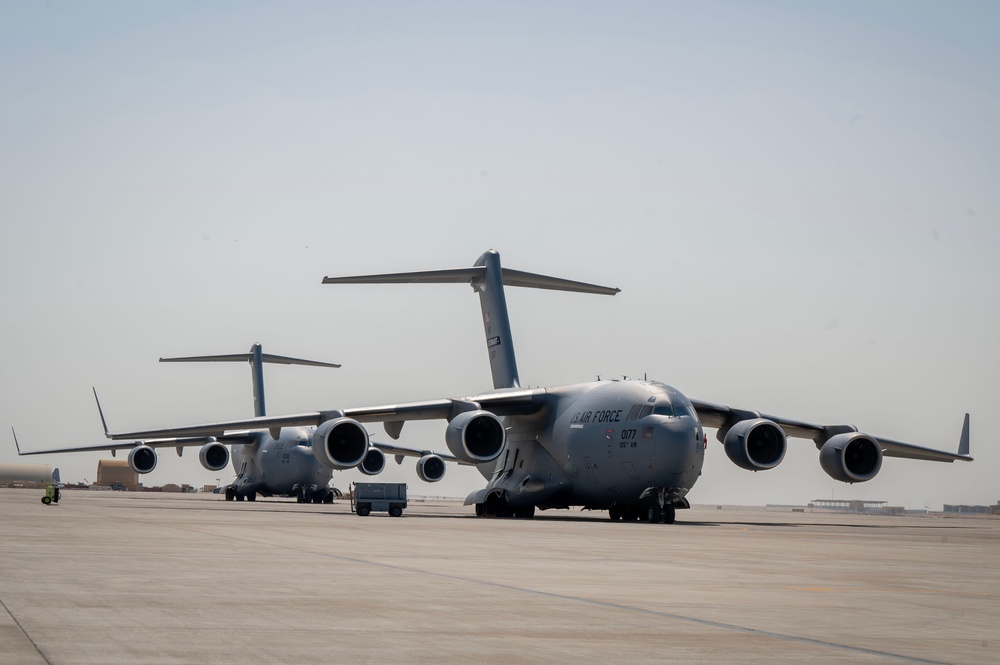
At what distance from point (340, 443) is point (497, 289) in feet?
26.1

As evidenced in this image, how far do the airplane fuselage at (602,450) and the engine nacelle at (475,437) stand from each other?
1.96m

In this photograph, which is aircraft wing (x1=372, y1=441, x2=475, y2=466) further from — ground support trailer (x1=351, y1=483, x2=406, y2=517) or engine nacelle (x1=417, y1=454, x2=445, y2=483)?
ground support trailer (x1=351, y1=483, x2=406, y2=517)

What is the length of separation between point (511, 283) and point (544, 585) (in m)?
28.9

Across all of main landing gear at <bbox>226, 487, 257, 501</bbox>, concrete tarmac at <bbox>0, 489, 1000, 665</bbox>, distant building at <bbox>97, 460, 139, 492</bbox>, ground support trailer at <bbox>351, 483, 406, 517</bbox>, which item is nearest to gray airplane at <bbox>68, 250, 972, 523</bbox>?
ground support trailer at <bbox>351, 483, 406, 517</bbox>

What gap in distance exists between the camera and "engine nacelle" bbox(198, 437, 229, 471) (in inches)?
2019

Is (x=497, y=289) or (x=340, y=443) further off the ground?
(x=497, y=289)

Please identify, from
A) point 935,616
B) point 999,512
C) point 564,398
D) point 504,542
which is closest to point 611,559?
point 504,542

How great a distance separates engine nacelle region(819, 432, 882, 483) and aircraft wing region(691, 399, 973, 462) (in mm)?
438

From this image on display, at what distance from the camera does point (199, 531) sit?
62.9ft

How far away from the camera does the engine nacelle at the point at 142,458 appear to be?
51469 millimetres

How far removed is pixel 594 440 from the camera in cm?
3062

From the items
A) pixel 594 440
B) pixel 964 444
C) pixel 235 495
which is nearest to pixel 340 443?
pixel 594 440

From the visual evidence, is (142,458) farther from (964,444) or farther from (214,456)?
(964,444)

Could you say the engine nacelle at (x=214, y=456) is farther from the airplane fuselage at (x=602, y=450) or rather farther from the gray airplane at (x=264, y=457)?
the airplane fuselage at (x=602, y=450)
